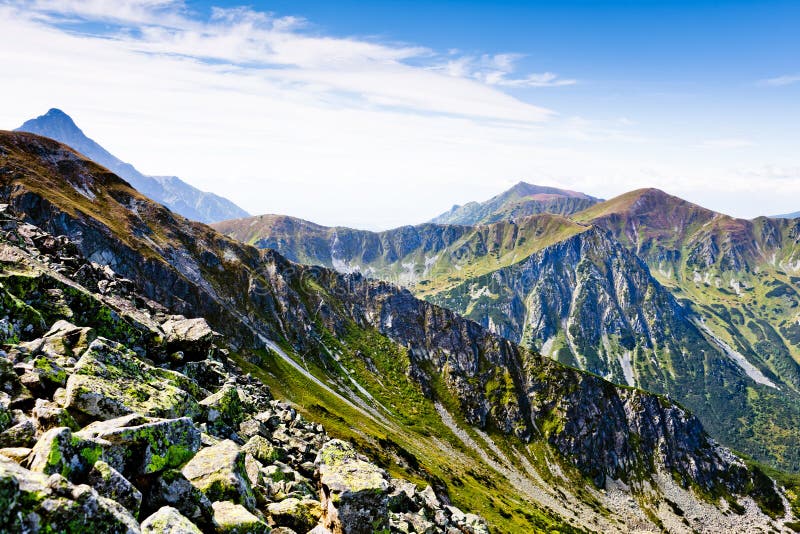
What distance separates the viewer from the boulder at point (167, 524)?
14.6m

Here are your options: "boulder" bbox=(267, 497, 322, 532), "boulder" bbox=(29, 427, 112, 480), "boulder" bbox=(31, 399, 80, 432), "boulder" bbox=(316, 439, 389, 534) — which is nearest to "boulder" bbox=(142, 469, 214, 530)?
"boulder" bbox=(29, 427, 112, 480)

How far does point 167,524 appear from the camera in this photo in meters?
15.0

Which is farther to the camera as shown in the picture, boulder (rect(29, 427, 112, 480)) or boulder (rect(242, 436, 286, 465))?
boulder (rect(242, 436, 286, 465))

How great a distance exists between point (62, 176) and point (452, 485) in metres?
193

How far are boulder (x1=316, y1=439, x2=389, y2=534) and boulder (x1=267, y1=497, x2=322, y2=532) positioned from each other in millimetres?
981

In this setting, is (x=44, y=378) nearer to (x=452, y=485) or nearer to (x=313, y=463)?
(x=313, y=463)

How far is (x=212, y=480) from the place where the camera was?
20.7m

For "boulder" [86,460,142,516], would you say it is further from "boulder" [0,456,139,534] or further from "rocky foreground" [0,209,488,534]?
"boulder" [0,456,139,534]

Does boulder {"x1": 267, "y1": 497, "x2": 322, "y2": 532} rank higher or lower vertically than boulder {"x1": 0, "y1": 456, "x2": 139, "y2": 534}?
lower

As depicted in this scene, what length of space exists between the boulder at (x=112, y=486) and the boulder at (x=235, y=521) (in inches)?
154

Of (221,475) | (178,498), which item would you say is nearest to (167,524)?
(178,498)

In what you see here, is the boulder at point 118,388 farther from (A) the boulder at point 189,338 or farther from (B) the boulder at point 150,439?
(A) the boulder at point 189,338

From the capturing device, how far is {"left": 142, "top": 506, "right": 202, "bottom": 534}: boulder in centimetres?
1462

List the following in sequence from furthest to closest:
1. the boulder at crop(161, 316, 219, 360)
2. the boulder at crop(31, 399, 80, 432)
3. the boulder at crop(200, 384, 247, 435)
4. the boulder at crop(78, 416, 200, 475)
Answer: the boulder at crop(161, 316, 219, 360) < the boulder at crop(200, 384, 247, 435) < the boulder at crop(31, 399, 80, 432) < the boulder at crop(78, 416, 200, 475)
